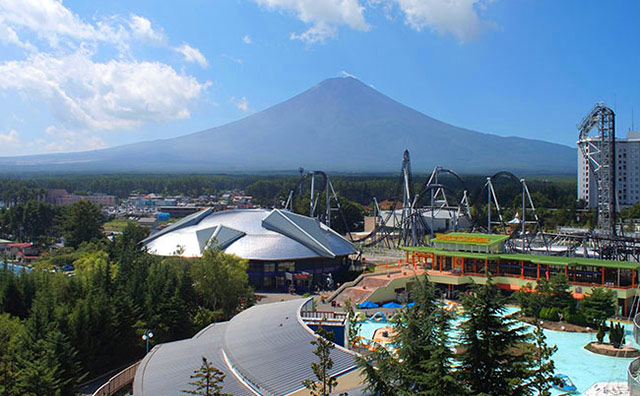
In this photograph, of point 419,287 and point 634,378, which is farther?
point 419,287

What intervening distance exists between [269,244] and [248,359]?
25180 mm

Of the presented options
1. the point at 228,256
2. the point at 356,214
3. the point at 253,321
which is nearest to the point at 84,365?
the point at 253,321

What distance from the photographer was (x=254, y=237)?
42.8 metres

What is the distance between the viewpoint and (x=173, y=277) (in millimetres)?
28047

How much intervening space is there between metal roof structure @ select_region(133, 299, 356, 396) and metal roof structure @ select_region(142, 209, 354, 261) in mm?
19431

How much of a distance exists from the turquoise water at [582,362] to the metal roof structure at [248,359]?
577cm

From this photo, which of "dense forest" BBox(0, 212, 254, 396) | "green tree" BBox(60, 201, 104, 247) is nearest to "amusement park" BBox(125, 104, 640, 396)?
"dense forest" BBox(0, 212, 254, 396)

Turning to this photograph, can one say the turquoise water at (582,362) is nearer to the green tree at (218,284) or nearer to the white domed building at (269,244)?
the green tree at (218,284)

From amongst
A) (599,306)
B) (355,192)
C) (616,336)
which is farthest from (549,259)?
(355,192)

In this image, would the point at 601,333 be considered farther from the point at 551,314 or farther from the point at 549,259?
the point at 549,259

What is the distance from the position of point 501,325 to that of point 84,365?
1627 cm

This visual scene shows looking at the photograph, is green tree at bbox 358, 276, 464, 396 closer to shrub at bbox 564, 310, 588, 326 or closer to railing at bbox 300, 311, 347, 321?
railing at bbox 300, 311, 347, 321

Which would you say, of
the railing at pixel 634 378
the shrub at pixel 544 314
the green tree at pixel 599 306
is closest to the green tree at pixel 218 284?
the shrub at pixel 544 314

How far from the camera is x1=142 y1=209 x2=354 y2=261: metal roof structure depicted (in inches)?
1615
